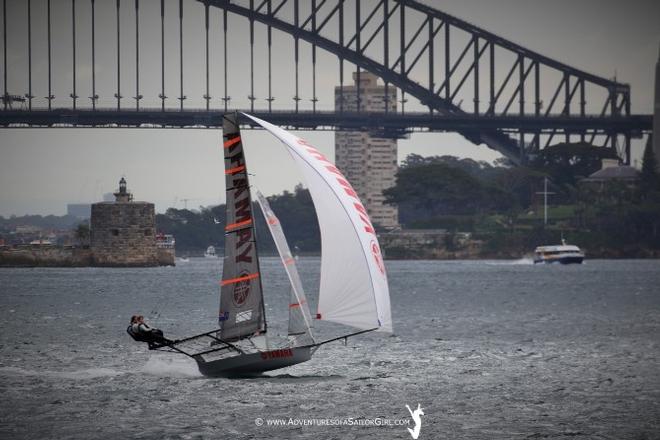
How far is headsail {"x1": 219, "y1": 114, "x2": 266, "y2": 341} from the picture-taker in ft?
76.3

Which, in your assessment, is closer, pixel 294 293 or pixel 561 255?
pixel 294 293

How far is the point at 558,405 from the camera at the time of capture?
2380cm

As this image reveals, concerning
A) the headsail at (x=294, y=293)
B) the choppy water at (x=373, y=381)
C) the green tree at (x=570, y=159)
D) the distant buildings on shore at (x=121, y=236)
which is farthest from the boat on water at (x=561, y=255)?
the headsail at (x=294, y=293)

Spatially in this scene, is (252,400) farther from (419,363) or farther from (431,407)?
(419,363)

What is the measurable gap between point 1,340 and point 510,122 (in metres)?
91.4

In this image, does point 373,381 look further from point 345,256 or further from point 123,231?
point 123,231

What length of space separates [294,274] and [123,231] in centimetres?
8075

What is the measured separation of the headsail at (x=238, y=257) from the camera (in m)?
23.3

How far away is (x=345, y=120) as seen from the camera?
119m

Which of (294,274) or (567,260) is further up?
(294,274)

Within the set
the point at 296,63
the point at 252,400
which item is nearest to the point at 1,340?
the point at 252,400

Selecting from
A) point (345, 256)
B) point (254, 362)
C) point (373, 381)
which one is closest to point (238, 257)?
point (254, 362)

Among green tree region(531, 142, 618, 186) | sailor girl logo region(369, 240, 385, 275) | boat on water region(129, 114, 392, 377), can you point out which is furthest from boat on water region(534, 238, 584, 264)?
sailor girl logo region(369, 240, 385, 275)

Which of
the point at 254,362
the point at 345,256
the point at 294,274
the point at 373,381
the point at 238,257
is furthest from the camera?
the point at 373,381
